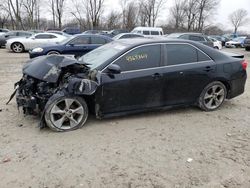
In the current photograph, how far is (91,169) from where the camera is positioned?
313 centimetres

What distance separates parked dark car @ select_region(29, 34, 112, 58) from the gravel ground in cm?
655

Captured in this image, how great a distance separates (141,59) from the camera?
4.50m

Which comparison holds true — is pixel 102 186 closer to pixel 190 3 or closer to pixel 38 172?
pixel 38 172

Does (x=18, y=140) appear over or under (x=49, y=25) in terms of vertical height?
under

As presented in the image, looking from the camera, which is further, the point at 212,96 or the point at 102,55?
the point at 212,96

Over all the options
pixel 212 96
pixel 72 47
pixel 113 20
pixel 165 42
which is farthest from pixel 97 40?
pixel 113 20

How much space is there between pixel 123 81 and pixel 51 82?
1.17m

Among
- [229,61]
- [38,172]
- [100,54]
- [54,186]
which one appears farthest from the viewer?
[229,61]

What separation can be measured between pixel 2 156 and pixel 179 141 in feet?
8.25

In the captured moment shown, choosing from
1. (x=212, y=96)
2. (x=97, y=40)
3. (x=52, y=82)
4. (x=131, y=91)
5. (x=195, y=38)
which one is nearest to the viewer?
(x=52, y=82)

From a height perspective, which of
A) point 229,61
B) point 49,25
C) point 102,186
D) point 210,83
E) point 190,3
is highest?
point 190,3

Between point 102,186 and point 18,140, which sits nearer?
point 102,186

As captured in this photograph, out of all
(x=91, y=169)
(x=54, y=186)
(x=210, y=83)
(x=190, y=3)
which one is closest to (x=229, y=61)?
(x=210, y=83)

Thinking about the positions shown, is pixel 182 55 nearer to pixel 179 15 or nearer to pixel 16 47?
pixel 16 47
